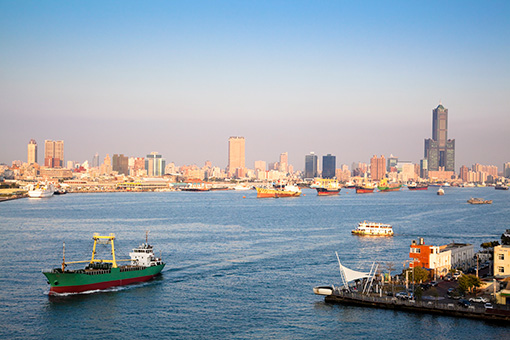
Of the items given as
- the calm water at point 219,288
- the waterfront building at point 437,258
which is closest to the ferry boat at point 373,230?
the calm water at point 219,288

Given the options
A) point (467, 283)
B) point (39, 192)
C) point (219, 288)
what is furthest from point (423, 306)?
point (39, 192)

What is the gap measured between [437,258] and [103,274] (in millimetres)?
16334

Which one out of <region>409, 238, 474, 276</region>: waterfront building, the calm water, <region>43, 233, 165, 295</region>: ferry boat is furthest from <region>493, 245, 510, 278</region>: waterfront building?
<region>43, 233, 165, 295</region>: ferry boat

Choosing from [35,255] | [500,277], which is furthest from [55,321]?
[500,277]

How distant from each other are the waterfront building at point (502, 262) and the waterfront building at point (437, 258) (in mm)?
2933

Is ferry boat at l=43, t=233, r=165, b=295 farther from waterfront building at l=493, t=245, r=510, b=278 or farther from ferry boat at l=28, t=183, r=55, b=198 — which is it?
ferry boat at l=28, t=183, r=55, b=198

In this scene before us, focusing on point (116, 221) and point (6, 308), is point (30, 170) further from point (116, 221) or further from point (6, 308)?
point (6, 308)

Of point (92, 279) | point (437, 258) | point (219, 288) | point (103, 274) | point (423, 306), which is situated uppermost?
point (437, 258)

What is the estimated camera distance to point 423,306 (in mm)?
21703

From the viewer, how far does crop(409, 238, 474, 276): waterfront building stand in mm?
27516

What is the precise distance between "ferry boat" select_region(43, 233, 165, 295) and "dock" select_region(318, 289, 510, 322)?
9.45 m

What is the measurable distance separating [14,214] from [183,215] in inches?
737

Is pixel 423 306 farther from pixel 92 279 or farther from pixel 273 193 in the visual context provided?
pixel 273 193

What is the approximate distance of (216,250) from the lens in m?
35.6
